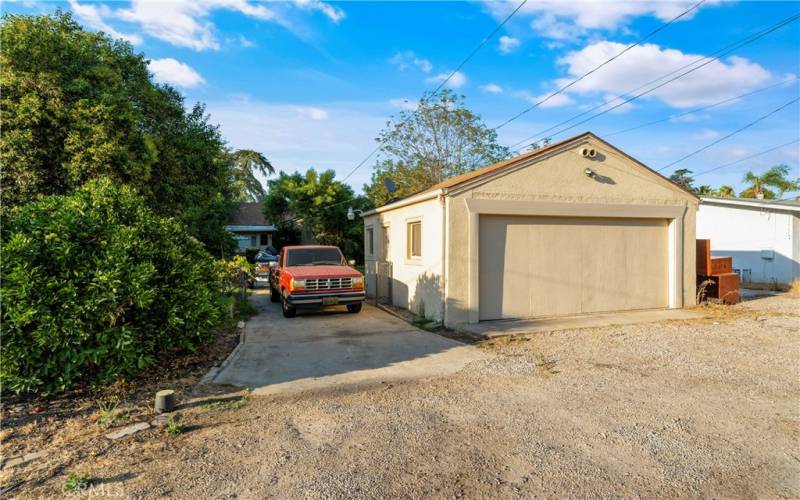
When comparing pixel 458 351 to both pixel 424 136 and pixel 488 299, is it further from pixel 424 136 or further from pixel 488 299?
pixel 424 136

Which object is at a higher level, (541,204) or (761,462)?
(541,204)

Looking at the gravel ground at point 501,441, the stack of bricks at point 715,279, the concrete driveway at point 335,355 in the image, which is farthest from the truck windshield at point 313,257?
the stack of bricks at point 715,279

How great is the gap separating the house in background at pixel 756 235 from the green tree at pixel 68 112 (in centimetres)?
1890

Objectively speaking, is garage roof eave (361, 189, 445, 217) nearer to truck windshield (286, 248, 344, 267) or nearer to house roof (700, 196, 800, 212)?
truck windshield (286, 248, 344, 267)

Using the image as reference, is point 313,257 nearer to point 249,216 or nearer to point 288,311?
point 288,311

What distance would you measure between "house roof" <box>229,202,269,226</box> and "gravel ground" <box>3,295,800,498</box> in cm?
3031

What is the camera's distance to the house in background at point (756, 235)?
1521 cm

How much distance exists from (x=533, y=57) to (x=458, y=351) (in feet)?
29.0

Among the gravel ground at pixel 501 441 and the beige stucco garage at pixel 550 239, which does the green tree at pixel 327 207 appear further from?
the gravel ground at pixel 501 441

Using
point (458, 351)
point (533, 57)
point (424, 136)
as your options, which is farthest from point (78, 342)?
point (424, 136)

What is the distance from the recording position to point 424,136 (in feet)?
82.6

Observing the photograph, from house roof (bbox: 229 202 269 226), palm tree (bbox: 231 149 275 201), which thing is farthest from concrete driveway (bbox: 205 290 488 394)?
palm tree (bbox: 231 149 275 201)

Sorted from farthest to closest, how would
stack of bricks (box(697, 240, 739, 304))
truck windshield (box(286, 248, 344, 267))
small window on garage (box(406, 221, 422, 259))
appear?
truck windshield (box(286, 248, 344, 267)) → stack of bricks (box(697, 240, 739, 304)) → small window on garage (box(406, 221, 422, 259))

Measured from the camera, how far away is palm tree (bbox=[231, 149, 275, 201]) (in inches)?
1596
